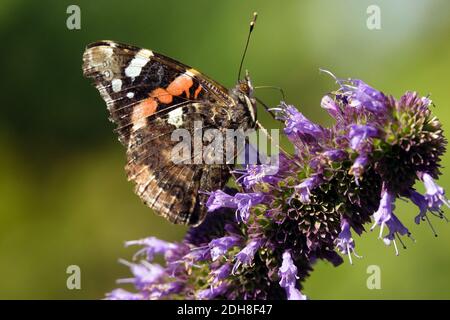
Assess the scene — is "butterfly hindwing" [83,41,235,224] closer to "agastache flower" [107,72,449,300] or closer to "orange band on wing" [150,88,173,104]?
"orange band on wing" [150,88,173,104]

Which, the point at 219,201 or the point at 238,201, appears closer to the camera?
the point at 238,201

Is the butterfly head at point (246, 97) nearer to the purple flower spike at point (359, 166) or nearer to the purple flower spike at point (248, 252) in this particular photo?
the purple flower spike at point (248, 252)

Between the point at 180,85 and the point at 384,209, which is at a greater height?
the point at 180,85

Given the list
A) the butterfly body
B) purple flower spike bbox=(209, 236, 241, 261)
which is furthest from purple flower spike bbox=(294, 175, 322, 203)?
the butterfly body

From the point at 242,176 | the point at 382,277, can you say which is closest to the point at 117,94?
the point at 242,176

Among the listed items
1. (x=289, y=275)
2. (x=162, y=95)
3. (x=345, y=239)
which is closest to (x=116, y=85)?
(x=162, y=95)

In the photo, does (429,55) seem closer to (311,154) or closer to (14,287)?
(311,154)

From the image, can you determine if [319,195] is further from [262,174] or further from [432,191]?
[432,191]
